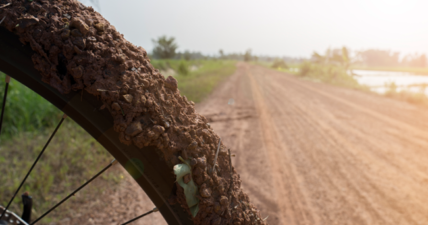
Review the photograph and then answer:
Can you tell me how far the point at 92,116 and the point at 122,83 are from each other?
15cm

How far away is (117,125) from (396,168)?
5135mm

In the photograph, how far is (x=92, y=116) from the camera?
2.66 feet

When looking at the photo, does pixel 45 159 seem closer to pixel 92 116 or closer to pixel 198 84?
pixel 92 116

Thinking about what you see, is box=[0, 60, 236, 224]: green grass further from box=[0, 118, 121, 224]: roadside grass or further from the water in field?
the water in field

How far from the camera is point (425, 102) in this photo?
31.8ft

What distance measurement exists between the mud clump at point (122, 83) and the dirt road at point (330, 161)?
2245 mm

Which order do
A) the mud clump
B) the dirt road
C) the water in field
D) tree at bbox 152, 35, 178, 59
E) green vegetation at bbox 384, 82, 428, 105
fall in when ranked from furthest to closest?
tree at bbox 152, 35, 178, 59, the water in field, green vegetation at bbox 384, 82, 428, 105, the dirt road, the mud clump

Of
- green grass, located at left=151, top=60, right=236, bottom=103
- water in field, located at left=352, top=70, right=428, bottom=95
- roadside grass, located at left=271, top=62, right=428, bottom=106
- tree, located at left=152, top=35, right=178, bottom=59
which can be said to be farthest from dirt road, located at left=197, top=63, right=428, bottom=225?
tree, located at left=152, top=35, right=178, bottom=59

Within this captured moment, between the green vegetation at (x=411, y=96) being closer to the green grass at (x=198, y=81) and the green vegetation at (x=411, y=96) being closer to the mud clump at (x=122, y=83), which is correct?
the green grass at (x=198, y=81)

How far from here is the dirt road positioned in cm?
306

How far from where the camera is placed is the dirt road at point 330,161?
306 cm

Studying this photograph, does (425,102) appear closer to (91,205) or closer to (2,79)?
(91,205)

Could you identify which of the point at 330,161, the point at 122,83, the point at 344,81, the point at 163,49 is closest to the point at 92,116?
the point at 122,83

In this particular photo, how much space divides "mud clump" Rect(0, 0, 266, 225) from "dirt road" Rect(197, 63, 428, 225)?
2.25 meters
